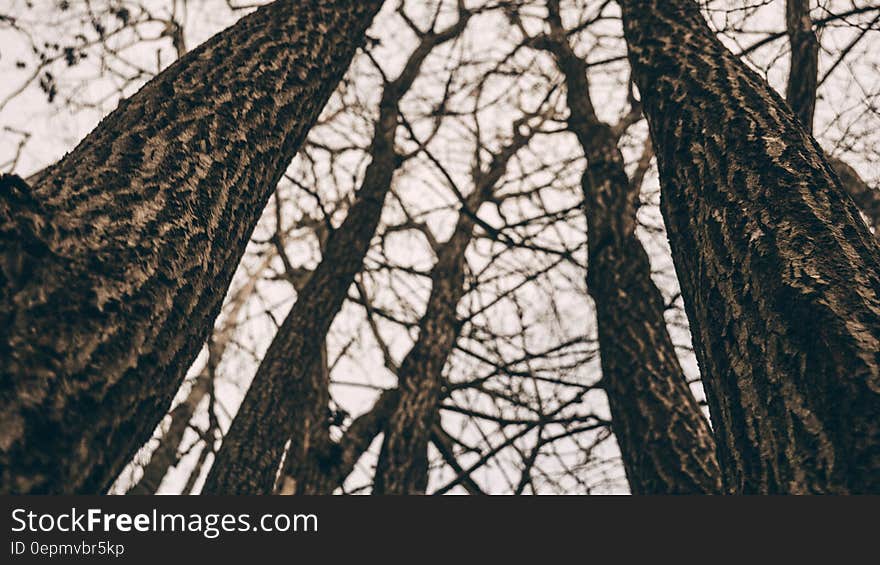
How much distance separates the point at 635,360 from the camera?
2895 millimetres

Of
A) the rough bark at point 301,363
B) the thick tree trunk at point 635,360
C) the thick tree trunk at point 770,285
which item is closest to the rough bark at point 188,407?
the rough bark at point 301,363

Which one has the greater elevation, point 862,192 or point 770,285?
point 862,192

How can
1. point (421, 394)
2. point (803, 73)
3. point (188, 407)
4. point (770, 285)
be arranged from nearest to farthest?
point (770, 285) → point (803, 73) → point (421, 394) → point (188, 407)

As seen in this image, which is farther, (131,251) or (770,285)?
(770,285)

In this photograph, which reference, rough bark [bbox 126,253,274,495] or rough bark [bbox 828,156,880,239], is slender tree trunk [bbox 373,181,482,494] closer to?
rough bark [bbox 126,253,274,495]

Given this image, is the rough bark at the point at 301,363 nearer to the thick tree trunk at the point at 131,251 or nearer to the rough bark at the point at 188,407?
the rough bark at the point at 188,407

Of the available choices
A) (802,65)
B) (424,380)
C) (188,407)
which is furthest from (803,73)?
(188,407)

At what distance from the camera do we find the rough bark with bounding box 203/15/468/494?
3438 millimetres

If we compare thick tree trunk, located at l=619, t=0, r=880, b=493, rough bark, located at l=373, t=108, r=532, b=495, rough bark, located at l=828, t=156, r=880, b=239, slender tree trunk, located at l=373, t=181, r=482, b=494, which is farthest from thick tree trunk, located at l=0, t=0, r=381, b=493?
rough bark, located at l=828, t=156, r=880, b=239

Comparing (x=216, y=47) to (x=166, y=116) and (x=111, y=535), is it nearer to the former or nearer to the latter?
(x=166, y=116)

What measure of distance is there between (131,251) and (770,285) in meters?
1.24

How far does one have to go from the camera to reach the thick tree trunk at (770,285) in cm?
104

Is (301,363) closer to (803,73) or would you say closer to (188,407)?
A: (803,73)

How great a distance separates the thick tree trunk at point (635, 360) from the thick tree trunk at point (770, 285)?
4.11ft
